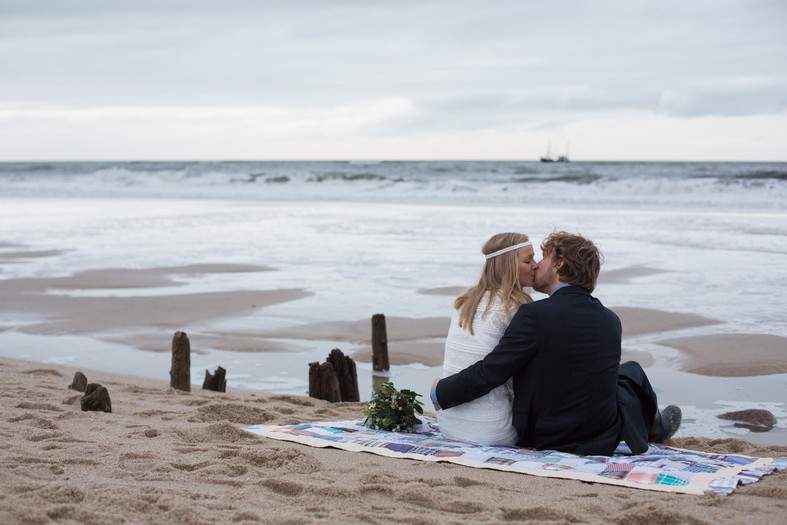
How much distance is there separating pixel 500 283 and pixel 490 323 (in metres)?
0.28

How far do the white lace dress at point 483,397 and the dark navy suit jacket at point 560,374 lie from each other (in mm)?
113

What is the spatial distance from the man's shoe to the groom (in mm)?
446

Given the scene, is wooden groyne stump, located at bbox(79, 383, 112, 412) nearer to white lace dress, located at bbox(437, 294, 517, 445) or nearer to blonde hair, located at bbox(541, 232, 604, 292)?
white lace dress, located at bbox(437, 294, 517, 445)

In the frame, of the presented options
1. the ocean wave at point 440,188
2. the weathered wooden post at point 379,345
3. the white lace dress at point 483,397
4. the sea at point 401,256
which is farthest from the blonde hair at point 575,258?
the ocean wave at point 440,188

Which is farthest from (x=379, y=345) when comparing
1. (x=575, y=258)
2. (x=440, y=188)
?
(x=440, y=188)

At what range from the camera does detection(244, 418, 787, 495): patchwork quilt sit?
4.28 meters

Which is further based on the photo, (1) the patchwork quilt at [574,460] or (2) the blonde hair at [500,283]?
(2) the blonde hair at [500,283]

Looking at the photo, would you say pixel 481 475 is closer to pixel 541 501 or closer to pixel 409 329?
pixel 541 501

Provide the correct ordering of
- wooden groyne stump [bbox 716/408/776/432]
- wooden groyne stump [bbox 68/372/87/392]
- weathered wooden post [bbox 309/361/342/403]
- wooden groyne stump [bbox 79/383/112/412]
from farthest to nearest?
weathered wooden post [bbox 309/361/342/403]
wooden groyne stump [bbox 68/372/87/392]
wooden groyne stump [bbox 716/408/776/432]
wooden groyne stump [bbox 79/383/112/412]

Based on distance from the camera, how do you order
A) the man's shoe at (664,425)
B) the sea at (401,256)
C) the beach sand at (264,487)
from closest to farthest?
1. the beach sand at (264,487)
2. the man's shoe at (664,425)
3. the sea at (401,256)

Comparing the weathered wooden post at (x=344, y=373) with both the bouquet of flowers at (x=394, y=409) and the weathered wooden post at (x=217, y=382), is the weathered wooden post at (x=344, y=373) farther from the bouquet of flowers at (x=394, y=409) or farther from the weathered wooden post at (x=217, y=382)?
the bouquet of flowers at (x=394, y=409)

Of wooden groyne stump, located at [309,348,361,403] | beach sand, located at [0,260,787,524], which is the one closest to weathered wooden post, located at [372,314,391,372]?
wooden groyne stump, located at [309,348,361,403]

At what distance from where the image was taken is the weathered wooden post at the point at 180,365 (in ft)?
25.0

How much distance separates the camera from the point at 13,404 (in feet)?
19.7
